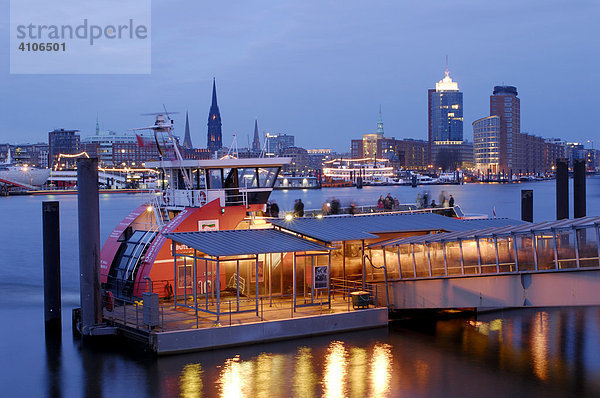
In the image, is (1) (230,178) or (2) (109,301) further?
(1) (230,178)

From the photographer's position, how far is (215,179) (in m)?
29.6

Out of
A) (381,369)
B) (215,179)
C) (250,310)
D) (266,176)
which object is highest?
(266,176)

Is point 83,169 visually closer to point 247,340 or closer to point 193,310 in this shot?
point 193,310

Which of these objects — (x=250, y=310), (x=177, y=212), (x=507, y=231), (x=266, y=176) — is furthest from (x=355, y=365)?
(x=177, y=212)

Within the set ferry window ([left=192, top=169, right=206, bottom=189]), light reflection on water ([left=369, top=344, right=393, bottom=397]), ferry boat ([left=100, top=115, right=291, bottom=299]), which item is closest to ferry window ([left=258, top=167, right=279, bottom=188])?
ferry boat ([left=100, top=115, right=291, bottom=299])

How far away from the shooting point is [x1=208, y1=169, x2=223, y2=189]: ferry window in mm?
29516

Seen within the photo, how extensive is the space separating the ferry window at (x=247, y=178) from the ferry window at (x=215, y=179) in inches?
32.5

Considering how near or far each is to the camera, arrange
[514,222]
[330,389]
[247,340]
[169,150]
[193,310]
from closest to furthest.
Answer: [330,389] < [247,340] < [193,310] < [169,150] < [514,222]

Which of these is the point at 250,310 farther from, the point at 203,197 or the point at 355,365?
the point at 203,197

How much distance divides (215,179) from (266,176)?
85.5 inches

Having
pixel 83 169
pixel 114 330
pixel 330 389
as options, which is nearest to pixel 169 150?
pixel 83 169

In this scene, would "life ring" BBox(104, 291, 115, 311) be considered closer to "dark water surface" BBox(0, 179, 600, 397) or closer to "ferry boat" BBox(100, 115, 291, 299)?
"ferry boat" BBox(100, 115, 291, 299)

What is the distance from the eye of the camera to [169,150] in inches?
1208

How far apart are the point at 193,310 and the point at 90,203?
5.06 meters
